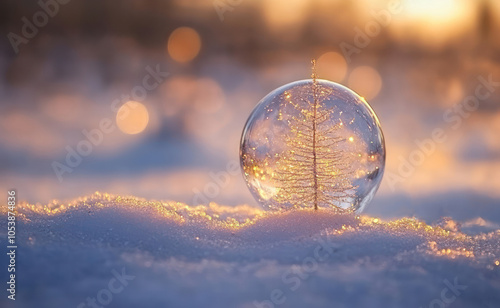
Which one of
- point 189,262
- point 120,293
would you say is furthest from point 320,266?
point 120,293

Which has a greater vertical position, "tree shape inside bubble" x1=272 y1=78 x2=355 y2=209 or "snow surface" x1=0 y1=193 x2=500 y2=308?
"tree shape inside bubble" x1=272 y1=78 x2=355 y2=209

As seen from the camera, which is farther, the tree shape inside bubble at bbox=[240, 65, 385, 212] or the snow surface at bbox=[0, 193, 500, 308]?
the tree shape inside bubble at bbox=[240, 65, 385, 212]

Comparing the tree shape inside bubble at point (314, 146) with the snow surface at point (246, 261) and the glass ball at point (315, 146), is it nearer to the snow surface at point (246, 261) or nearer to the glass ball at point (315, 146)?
the glass ball at point (315, 146)

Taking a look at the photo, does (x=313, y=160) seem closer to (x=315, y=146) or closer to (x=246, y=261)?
(x=315, y=146)

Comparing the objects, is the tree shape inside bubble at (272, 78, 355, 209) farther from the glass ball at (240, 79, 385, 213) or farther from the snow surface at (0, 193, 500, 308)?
the snow surface at (0, 193, 500, 308)

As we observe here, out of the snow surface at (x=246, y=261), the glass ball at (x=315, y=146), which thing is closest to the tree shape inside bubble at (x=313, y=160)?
the glass ball at (x=315, y=146)

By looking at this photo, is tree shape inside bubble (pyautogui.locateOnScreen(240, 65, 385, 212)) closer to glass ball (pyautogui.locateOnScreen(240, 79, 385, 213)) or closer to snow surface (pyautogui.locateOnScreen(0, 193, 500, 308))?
glass ball (pyautogui.locateOnScreen(240, 79, 385, 213))

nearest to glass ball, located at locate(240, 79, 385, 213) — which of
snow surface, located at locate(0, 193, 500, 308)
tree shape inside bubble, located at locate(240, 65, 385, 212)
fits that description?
tree shape inside bubble, located at locate(240, 65, 385, 212)
